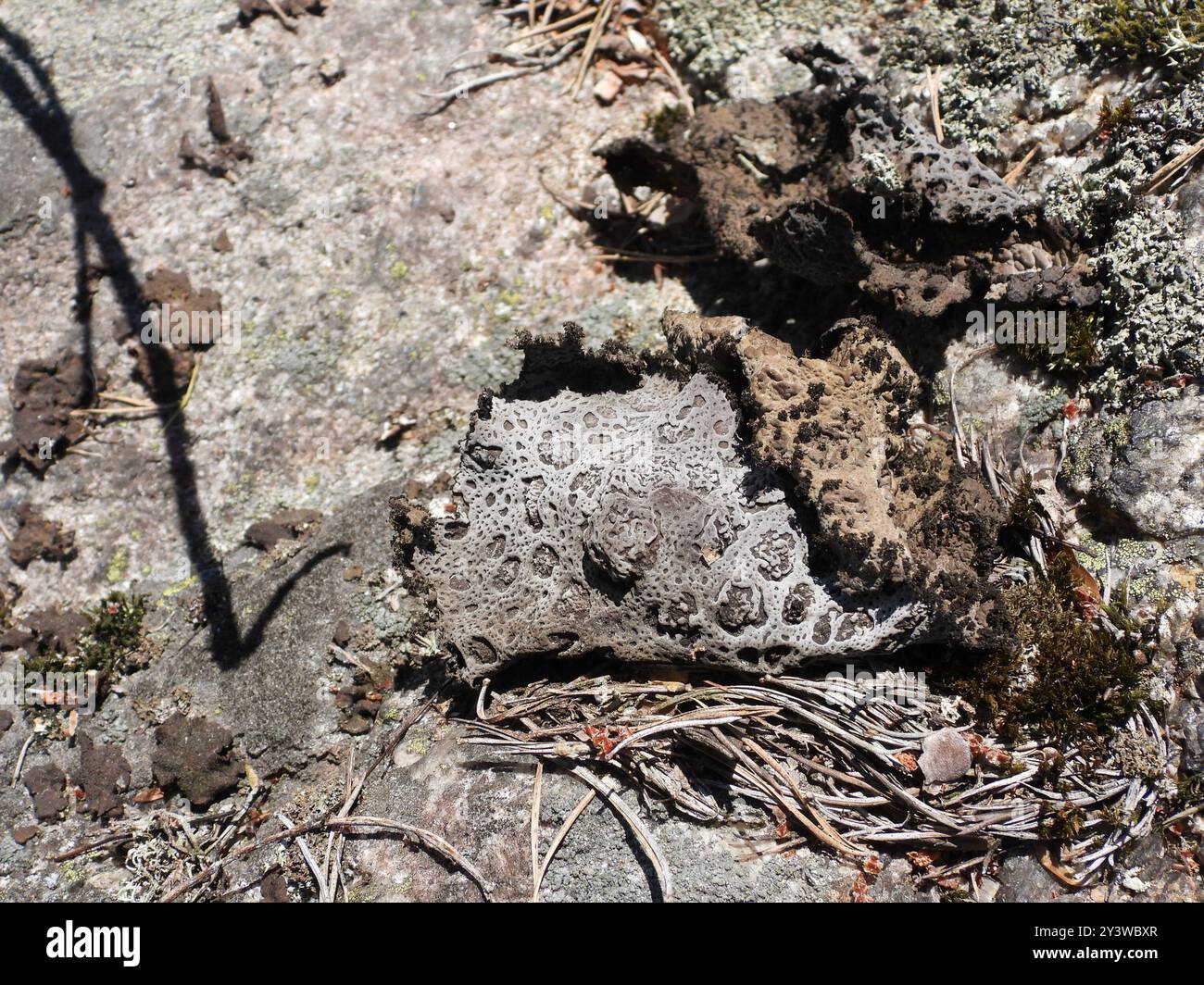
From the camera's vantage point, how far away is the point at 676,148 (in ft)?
13.6

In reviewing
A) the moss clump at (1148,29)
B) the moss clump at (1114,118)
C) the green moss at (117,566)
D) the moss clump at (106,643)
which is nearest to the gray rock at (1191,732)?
the moss clump at (1114,118)

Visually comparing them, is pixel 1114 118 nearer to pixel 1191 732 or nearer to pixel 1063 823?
pixel 1191 732

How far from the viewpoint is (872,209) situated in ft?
11.6

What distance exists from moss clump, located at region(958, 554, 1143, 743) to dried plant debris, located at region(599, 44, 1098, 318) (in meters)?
1.24

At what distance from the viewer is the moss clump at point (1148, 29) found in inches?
137

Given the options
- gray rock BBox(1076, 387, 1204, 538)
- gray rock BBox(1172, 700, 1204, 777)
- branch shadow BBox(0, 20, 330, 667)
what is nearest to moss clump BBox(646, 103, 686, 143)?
gray rock BBox(1076, 387, 1204, 538)

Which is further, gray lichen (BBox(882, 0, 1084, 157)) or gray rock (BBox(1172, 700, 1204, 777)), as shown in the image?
gray lichen (BBox(882, 0, 1084, 157))

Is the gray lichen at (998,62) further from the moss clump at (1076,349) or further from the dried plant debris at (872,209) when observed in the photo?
the moss clump at (1076,349)

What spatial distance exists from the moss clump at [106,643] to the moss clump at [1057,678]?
3.74 metres

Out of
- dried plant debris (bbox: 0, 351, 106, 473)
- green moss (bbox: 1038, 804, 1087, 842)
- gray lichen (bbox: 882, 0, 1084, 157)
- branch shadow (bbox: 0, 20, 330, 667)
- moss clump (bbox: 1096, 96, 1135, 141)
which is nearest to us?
green moss (bbox: 1038, 804, 1087, 842)

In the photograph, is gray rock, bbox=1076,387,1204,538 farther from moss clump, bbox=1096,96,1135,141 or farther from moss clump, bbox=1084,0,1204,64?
moss clump, bbox=1084,0,1204,64

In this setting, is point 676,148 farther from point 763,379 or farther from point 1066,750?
point 1066,750

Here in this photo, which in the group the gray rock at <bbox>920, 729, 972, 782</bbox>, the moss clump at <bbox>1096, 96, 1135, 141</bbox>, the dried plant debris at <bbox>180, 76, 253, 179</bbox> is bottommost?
the gray rock at <bbox>920, 729, 972, 782</bbox>

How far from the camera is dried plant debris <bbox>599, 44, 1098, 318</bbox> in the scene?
3.45 metres
